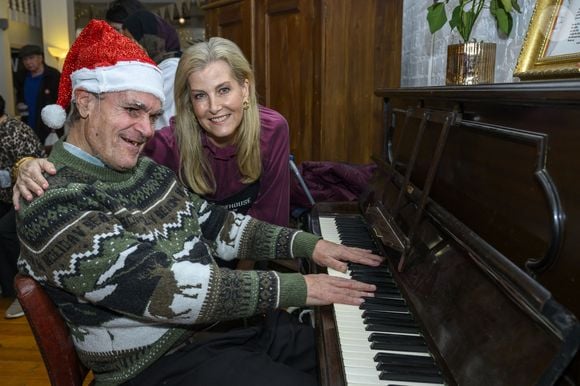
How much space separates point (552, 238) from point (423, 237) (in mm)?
571

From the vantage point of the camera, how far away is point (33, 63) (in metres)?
5.73

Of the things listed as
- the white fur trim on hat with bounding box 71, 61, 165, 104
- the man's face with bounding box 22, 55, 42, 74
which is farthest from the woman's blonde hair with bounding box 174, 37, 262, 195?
the man's face with bounding box 22, 55, 42, 74

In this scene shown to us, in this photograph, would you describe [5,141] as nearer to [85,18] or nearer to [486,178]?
[486,178]

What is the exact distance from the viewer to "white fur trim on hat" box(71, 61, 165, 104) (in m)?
1.31

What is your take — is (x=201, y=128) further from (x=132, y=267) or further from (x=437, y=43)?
(x=437, y=43)

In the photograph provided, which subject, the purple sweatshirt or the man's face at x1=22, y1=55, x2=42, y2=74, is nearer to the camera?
the purple sweatshirt

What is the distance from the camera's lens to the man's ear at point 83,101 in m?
1.33

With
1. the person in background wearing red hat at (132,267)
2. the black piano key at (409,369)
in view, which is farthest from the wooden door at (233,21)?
the black piano key at (409,369)

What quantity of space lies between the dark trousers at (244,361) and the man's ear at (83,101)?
69cm

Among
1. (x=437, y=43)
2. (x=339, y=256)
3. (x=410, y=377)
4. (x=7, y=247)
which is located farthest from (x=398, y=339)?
(x=7, y=247)

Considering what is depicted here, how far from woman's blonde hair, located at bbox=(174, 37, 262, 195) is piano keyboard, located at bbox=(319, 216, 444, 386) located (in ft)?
2.69

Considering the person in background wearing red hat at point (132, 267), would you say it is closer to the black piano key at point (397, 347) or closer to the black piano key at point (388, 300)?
the black piano key at point (388, 300)

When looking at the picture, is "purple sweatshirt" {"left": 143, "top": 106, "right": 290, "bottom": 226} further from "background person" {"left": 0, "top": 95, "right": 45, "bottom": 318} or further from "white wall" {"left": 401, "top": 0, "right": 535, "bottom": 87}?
"background person" {"left": 0, "top": 95, "right": 45, "bottom": 318}

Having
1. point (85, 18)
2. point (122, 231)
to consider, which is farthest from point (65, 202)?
point (85, 18)
